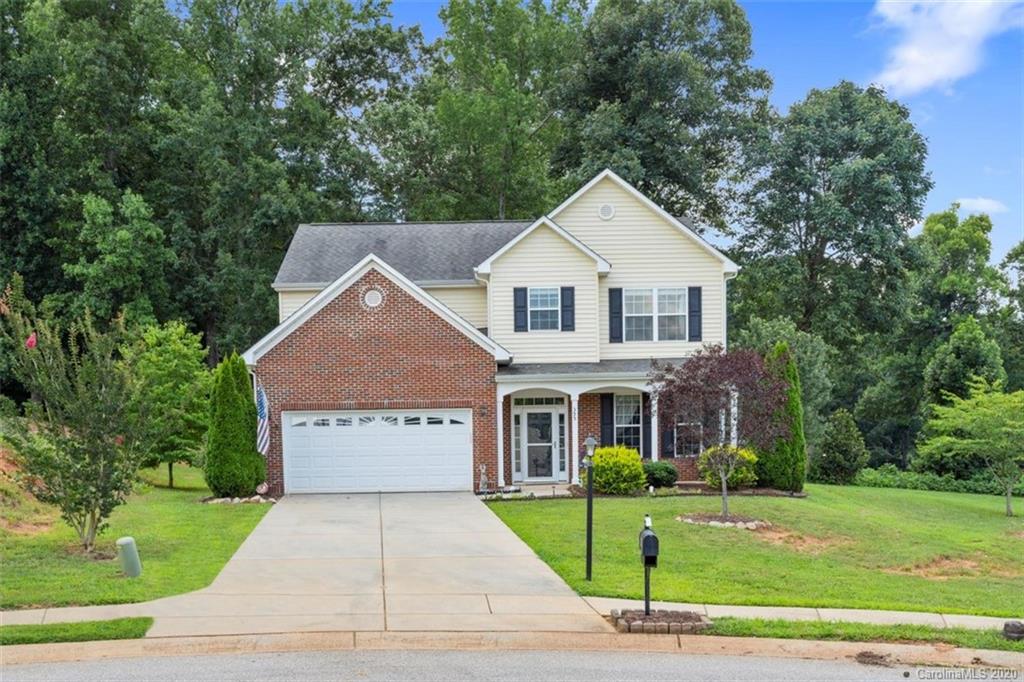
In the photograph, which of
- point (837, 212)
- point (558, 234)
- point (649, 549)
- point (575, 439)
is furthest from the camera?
point (837, 212)

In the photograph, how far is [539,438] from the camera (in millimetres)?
22578

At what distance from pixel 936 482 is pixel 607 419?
12873 mm

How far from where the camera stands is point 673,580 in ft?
37.0

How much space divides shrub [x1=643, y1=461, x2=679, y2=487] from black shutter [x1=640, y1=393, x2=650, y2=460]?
4.88 ft

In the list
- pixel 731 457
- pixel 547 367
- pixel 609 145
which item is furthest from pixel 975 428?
pixel 609 145

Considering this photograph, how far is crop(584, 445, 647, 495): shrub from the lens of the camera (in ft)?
64.4

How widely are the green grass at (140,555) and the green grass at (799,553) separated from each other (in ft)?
15.6

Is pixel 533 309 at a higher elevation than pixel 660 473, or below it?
higher

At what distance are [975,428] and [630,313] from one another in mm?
9114

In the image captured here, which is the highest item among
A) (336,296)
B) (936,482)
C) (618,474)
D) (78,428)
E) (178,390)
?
(336,296)

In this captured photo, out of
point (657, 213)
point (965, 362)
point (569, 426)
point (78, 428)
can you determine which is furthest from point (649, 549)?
point (965, 362)

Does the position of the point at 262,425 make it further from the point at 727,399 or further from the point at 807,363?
the point at 807,363

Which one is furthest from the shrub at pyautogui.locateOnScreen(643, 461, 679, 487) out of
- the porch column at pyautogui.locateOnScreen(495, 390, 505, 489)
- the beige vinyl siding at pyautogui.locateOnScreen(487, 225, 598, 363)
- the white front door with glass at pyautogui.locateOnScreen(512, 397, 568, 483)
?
the porch column at pyautogui.locateOnScreen(495, 390, 505, 489)

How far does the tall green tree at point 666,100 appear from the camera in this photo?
37.1 meters
